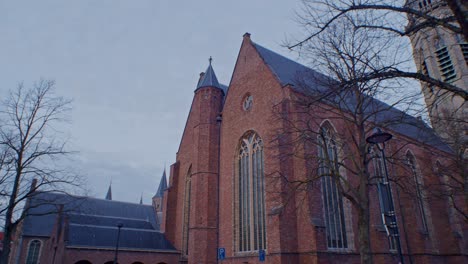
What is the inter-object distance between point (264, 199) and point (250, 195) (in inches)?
48.7

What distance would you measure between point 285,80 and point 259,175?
5649mm

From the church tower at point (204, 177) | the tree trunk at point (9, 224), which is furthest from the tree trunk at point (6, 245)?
the church tower at point (204, 177)

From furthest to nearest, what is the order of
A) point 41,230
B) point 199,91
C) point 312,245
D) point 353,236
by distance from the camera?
point 41,230 < point 199,91 < point 353,236 < point 312,245

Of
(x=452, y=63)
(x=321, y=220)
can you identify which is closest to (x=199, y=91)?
(x=321, y=220)

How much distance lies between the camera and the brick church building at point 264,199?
14969 millimetres

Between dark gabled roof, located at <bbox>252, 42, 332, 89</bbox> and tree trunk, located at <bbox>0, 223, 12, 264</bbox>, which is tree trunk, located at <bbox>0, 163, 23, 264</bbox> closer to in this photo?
tree trunk, located at <bbox>0, 223, 12, 264</bbox>

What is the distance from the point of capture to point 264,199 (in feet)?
57.0

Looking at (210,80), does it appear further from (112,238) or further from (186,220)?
(112,238)

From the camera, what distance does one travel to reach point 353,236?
16.9 metres

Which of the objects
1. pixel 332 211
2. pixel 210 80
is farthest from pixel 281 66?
pixel 332 211

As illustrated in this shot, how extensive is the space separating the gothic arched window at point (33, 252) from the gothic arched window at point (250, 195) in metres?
28.1

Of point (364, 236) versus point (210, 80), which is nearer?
point (364, 236)

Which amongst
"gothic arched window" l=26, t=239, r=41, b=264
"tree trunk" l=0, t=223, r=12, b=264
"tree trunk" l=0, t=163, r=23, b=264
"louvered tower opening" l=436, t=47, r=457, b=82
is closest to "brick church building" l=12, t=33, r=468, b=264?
"tree trunk" l=0, t=163, r=23, b=264

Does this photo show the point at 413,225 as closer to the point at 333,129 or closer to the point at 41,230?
the point at 333,129
